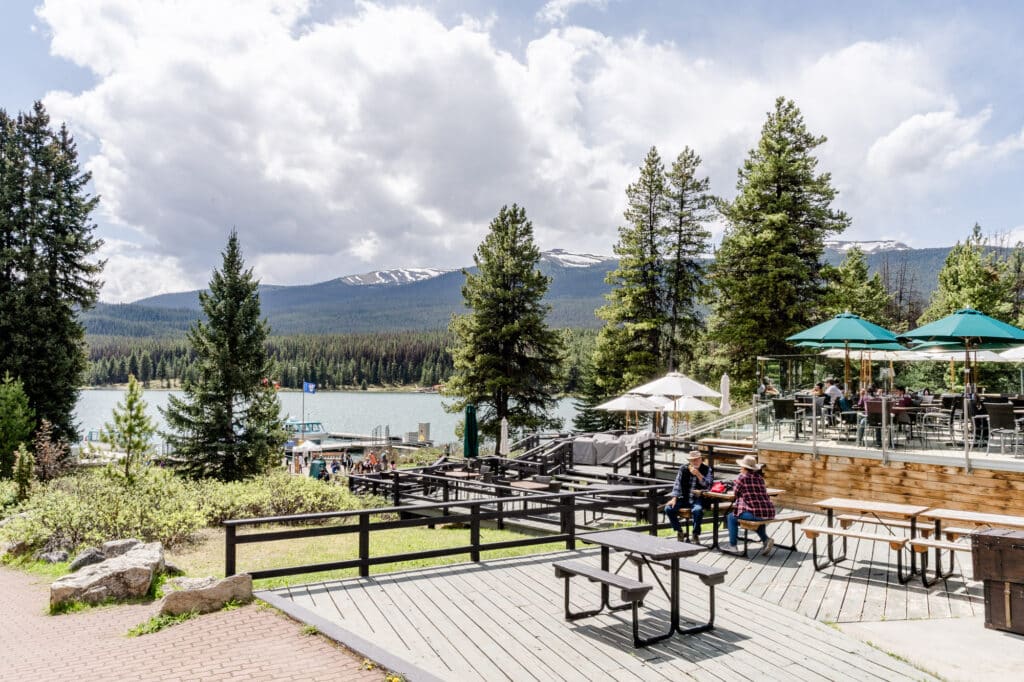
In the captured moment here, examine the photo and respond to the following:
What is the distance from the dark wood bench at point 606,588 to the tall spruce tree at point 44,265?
1081 inches

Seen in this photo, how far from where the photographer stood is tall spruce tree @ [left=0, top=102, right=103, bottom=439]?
26953mm

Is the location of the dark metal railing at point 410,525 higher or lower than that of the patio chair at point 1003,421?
lower

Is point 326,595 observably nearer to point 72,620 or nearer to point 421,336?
point 72,620

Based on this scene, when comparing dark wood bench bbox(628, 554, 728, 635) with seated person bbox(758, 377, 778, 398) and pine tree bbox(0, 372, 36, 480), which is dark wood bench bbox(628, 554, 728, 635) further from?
pine tree bbox(0, 372, 36, 480)

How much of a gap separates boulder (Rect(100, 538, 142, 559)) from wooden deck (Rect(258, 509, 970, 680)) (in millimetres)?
4270

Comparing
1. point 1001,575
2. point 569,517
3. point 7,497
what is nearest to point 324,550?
point 569,517

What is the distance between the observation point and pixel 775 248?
25.0 metres

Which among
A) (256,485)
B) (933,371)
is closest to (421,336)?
(933,371)

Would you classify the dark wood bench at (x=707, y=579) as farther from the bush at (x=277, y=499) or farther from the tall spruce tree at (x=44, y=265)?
the tall spruce tree at (x=44, y=265)

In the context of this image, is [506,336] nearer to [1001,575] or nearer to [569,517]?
[569,517]

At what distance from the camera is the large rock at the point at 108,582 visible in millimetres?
8750

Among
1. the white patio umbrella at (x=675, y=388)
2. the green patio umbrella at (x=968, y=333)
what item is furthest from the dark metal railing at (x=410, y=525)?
the white patio umbrella at (x=675, y=388)

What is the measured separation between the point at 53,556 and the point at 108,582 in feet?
17.4

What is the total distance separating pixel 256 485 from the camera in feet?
58.7
